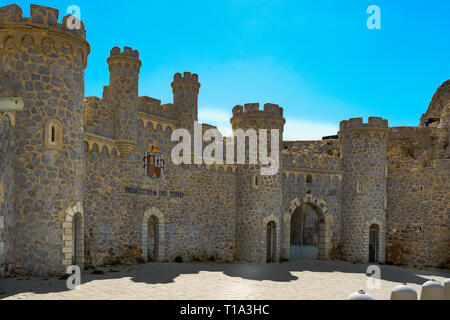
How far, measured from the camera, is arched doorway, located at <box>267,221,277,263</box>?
69.5 ft

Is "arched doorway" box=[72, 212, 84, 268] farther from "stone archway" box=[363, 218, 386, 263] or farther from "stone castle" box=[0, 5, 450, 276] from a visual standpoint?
"stone archway" box=[363, 218, 386, 263]

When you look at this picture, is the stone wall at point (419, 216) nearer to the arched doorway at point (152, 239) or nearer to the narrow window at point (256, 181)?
the narrow window at point (256, 181)

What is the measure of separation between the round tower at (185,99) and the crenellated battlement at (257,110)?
2797mm

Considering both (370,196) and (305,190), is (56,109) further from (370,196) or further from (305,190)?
(370,196)

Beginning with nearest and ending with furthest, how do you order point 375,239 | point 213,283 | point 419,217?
point 213,283
point 419,217
point 375,239

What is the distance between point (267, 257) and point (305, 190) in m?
4.41

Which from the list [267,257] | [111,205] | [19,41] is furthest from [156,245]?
[19,41]

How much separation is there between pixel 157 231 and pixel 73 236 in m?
5.02

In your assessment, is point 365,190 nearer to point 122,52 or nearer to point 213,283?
point 213,283

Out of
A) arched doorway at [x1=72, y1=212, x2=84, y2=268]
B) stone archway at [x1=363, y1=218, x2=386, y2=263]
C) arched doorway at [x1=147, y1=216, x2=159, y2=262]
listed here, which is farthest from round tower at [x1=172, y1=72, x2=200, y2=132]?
stone archway at [x1=363, y1=218, x2=386, y2=263]

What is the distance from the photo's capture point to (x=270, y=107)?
2122 cm

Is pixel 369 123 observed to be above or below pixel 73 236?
above

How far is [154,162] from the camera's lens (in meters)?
18.5

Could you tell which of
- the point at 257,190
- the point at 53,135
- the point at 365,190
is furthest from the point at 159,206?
the point at 365,190
